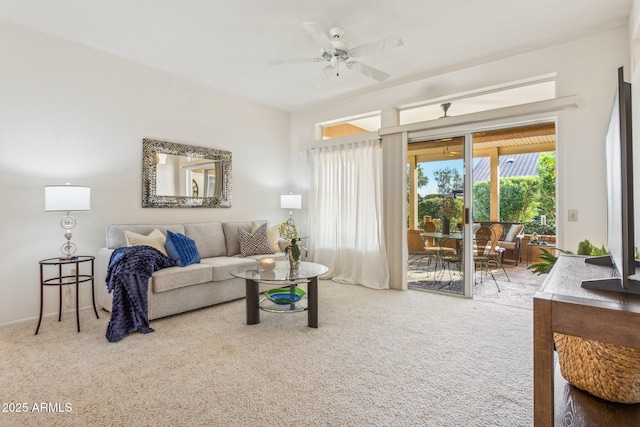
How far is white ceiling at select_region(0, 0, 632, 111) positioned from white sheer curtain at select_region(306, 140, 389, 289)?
1293mm

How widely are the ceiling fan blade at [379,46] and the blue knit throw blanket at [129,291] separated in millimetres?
2701

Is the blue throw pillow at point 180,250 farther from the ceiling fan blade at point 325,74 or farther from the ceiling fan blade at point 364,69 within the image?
the ceiling fan blade at point 364,69

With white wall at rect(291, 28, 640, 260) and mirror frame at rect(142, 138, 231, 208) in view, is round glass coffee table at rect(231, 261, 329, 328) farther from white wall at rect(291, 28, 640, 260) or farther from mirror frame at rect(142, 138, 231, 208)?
white wall at rect(291, 28, 640, 260)

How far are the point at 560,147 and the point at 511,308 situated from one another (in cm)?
176

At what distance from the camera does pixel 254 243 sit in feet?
14.4

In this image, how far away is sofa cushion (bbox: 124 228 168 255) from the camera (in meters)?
3.37

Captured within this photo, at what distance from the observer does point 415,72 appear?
4.08 metres

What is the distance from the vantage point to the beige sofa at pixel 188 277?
3.16 metres

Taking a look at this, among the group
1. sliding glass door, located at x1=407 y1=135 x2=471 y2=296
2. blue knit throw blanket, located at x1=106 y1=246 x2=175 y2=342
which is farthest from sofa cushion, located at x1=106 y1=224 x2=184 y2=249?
sliding glass door, located at x1=407 y1=135 x2=471 y2=296

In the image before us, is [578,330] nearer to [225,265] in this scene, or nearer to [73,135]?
[225,265]

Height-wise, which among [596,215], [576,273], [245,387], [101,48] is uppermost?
[101,48]

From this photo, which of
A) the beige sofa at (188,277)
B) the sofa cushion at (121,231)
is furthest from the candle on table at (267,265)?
the sofa cushion at (121,231)

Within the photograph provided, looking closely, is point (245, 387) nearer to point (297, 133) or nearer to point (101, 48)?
point (101, 48)

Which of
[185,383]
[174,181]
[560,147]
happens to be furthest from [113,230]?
[560,147]
